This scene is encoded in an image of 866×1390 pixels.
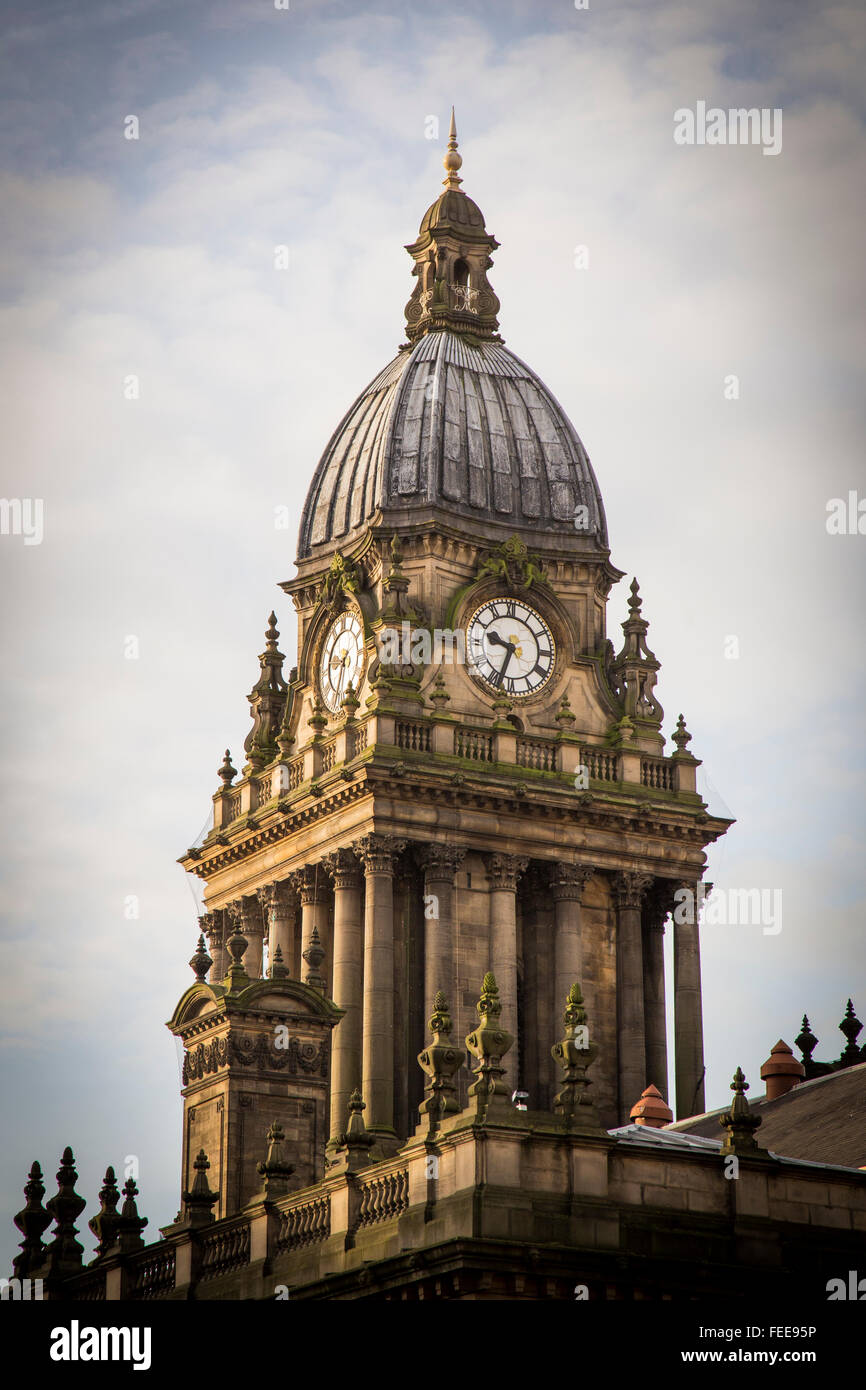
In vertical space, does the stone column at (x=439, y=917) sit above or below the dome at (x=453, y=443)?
below

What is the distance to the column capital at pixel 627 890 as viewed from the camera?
93562mm

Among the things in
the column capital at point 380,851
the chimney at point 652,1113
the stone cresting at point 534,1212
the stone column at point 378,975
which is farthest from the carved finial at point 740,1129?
the column capital at point 380,851

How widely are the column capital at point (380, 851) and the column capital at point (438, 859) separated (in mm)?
825

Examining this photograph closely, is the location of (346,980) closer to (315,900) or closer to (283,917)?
(315,900)

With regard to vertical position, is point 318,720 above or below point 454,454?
below

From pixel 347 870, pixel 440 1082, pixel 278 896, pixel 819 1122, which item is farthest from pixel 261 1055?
pixel 278 896

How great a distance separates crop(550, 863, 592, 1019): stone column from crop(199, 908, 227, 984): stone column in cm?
1142

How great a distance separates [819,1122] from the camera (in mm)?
72000

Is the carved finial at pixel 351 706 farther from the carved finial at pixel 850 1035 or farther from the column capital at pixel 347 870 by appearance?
the carved finial at pixel 850 1035

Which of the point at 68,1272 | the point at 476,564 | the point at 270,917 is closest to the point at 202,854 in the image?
the point at 270,917

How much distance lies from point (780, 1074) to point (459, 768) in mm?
16170

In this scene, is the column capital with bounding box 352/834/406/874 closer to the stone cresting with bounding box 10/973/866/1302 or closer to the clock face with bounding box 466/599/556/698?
the clock face with bounding box 466/599/556/698

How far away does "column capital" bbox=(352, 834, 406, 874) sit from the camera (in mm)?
89438
